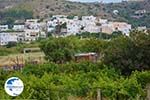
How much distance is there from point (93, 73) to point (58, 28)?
207 ft

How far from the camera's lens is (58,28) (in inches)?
3233

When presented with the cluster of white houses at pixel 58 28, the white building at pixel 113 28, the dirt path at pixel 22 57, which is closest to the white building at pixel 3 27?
the cluster of white houses at pixel 58 28

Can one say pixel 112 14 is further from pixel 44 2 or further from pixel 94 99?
pixel 94 99

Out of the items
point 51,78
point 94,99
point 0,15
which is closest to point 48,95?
point 94,99

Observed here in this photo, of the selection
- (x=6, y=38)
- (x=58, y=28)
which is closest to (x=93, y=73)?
(x=6, y=38)

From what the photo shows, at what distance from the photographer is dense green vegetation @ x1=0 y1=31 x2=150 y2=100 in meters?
12.5

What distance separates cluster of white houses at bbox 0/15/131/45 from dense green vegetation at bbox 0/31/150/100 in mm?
41753

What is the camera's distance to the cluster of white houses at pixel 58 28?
78.9 metres

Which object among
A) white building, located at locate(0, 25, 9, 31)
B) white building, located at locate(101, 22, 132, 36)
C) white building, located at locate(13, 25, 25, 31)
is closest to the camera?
white building, located at locate(101, 22, 132, 36)

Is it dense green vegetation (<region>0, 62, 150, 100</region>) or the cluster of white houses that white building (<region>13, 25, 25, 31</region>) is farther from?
dense green vegetation (<region>0, 62, 150, 100</region>)

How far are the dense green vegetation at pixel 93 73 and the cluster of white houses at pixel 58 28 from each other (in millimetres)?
41753

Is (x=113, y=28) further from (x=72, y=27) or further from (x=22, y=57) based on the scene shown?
(x=22, y=57)
